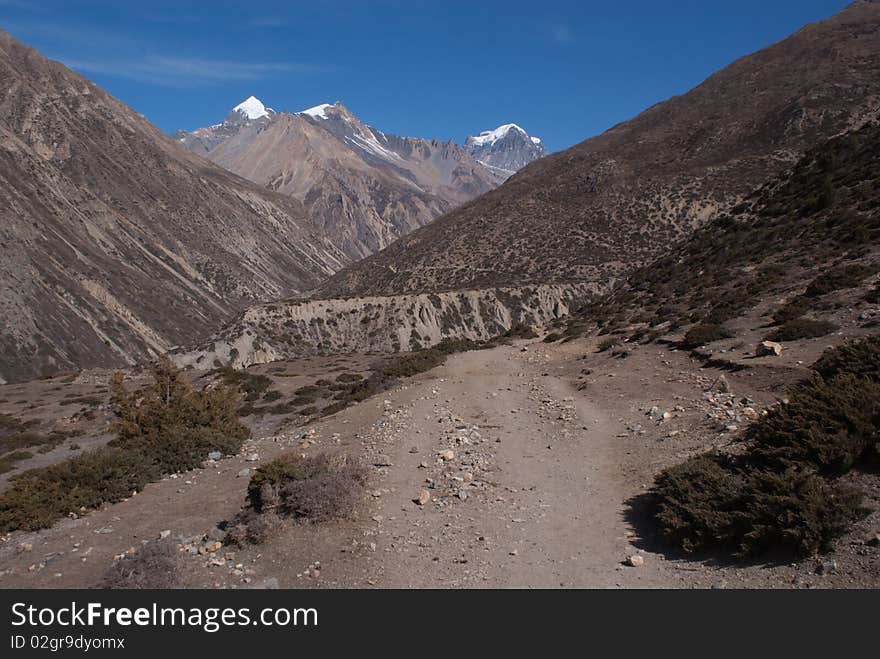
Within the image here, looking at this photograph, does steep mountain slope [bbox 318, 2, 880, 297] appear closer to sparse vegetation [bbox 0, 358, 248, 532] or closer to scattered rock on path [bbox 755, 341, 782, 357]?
scattered rock on path [bbox 755, 341, 782, 357]

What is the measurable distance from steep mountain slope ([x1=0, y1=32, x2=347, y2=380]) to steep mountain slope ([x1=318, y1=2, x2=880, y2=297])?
32.8 meters

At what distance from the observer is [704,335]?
734 inches

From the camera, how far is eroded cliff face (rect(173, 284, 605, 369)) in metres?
59.3

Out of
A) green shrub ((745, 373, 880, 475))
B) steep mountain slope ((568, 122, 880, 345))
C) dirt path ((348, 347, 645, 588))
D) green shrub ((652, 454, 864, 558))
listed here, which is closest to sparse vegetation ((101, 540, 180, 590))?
dirt path ((348, 347, 645, 588))

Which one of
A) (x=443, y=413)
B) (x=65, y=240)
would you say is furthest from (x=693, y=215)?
(x=65, y=240)

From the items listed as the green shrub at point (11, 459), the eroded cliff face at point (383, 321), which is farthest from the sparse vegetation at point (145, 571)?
the eroded cliff face at point (383, 321)

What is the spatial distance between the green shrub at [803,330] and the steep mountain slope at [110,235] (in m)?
74.5

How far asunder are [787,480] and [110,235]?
12415 centimetres

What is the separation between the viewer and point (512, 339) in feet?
110

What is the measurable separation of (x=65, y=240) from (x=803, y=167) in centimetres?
9985

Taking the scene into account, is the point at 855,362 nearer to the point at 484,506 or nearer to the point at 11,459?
the point at 484,506

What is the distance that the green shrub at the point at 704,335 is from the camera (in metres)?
18.3

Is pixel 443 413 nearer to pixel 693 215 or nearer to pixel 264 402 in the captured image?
pixel 264 402

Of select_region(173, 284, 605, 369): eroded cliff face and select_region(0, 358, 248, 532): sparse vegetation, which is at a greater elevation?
select_region(173, 284, 605, 369): eroded cliff face
